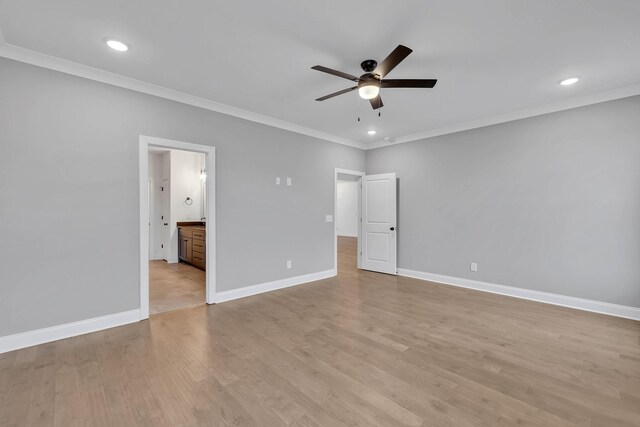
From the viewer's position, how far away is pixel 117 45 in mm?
2527

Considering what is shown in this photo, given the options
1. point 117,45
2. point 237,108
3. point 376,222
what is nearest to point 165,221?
point 237,108

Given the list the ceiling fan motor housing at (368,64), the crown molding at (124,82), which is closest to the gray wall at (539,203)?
the ceiling fan motor housing at (368,64)

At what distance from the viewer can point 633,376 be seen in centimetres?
224

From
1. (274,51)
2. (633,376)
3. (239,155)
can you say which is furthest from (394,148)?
(633,376)

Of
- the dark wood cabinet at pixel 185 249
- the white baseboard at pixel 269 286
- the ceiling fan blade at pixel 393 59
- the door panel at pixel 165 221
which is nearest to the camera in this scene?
the ceiling fan blade at pixel 393 59

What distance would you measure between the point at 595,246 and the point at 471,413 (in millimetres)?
3291

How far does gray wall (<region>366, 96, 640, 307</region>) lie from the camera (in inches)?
137

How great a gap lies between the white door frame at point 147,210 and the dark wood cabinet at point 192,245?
1998 millimetres

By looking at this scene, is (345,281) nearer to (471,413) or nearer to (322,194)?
(322,194)

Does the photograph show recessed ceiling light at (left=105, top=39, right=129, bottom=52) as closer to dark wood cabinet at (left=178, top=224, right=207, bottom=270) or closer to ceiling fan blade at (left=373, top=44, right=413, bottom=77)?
ceiling fan blade at (left=373, top=44, right=413, bottom=77)

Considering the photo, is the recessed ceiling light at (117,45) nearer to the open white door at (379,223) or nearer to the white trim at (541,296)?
the open white door at (379,223)

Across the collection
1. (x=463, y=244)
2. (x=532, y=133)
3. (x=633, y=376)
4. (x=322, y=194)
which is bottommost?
(x=633, y=376)

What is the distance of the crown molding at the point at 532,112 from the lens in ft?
11.3

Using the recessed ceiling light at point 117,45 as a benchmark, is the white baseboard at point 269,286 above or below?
below
